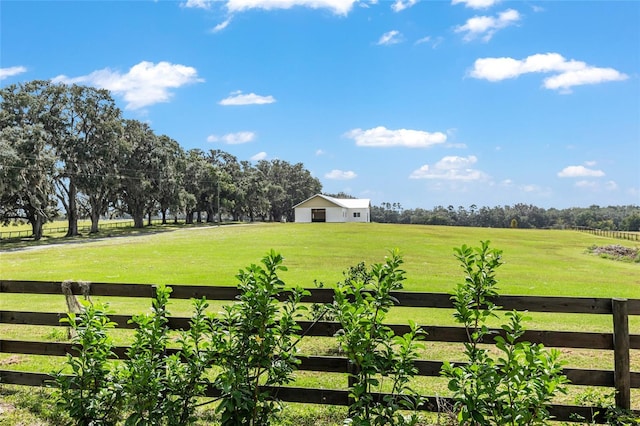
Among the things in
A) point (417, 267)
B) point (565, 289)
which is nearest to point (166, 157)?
point (417, 267)

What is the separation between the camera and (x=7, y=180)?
35156mm

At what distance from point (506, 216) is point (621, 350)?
146 meters

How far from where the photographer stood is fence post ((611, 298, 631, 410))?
4059mm

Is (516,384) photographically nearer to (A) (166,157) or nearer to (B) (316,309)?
(B) (316,309)

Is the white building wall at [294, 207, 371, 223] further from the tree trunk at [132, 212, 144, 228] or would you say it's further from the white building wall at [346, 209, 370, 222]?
the tree trunk at [132, 212, 144, 228]

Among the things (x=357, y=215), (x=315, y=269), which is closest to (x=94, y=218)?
(x=315, y=269)

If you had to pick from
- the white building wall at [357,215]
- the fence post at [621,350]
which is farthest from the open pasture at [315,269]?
the white building wall at [357,215]

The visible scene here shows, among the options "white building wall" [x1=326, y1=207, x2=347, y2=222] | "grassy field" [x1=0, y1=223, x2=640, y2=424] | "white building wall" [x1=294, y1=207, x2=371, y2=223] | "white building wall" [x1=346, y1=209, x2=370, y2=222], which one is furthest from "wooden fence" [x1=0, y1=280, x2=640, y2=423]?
"white building wall" [x1=346, y1=209, x2=370, y2=222]

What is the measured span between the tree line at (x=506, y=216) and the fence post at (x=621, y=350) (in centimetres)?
11810

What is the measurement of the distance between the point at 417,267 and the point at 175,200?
46.1 meters

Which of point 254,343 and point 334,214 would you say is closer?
point 254,343

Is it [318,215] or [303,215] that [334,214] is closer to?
[318,215]

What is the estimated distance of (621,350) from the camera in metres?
4.11

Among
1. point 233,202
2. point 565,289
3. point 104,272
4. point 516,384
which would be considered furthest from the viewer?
point 233,202
